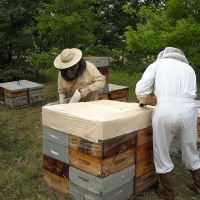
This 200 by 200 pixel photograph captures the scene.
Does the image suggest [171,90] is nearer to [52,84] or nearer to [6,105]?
→ [6,105]

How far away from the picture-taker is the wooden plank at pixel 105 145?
401 cm

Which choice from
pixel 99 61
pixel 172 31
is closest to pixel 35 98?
pixel 99 61

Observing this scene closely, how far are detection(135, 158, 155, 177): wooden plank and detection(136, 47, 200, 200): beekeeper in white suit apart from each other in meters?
0.21

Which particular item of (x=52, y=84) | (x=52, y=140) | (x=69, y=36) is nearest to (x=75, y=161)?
(x=52, y=140)

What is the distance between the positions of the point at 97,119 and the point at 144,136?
80 centimetres

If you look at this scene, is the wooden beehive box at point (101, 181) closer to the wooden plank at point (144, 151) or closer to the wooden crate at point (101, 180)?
the wooden crate at point (101, 180)

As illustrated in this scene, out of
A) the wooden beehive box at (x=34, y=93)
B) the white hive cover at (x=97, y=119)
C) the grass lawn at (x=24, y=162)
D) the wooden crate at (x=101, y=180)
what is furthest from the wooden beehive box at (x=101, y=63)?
the wooden crate at (x=101, y=180)

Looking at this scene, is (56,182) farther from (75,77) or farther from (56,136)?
(75,77)

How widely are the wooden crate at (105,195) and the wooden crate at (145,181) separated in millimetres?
126

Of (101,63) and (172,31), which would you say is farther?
(172,31)

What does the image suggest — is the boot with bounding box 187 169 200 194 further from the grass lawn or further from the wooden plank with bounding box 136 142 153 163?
the wooden plank with bounding box 136 142 153 163

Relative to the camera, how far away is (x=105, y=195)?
4098mm

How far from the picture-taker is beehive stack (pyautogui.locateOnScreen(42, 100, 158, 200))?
159 inches

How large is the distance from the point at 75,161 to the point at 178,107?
1.29 metres
